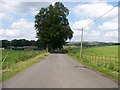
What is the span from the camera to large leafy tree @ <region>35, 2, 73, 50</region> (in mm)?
91188

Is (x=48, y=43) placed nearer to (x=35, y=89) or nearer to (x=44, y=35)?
(x=44, y=35)

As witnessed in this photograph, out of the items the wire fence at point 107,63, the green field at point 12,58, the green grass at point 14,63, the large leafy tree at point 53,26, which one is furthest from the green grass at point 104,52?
the green grass at point 14,63

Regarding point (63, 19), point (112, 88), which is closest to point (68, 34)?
point (63, 19)

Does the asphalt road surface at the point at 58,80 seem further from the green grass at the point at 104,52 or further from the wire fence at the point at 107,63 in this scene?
the green grass at the point at 104,52

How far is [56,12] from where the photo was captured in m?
93.8

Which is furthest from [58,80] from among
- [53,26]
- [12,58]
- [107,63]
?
[53,26]

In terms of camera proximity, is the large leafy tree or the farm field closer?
the farm field

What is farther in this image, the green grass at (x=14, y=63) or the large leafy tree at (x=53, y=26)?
the large leafy tree at (x=53, y=26)

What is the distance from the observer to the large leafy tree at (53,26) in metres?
91.2

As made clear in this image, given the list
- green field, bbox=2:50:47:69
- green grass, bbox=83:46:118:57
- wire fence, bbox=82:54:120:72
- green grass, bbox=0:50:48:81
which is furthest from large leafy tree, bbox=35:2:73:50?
wire fence, bbox=82:54:120:72

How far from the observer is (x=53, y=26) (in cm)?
9156

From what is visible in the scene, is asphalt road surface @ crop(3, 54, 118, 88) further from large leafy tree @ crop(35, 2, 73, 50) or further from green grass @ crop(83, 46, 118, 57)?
large leafy tree @ crop(35, 2, 73, 50)

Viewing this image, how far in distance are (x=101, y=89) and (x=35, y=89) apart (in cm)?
272

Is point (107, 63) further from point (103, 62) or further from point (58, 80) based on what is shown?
point (58, 80)
